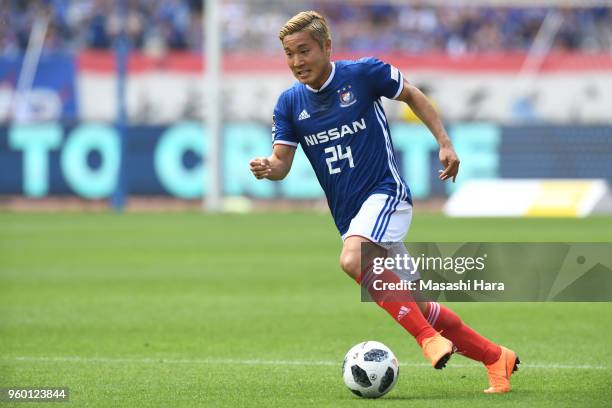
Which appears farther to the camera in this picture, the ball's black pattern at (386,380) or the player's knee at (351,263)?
the ball's black pattern at (386,380)

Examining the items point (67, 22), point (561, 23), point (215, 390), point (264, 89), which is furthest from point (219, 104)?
point (215, 390)

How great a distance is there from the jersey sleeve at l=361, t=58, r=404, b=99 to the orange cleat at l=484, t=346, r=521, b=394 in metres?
1.58

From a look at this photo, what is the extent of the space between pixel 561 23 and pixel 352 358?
879 inches

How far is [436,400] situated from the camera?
21.8 feet

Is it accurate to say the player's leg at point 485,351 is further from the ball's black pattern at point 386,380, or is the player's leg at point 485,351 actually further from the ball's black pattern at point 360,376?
the ball's black pattern at point 360,376

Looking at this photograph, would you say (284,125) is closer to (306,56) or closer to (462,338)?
(306,56)

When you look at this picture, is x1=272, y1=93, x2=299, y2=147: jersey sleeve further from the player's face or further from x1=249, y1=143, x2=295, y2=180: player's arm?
the player's face

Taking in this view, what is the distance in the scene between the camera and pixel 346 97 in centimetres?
689

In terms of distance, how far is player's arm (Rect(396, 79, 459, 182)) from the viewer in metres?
6.51

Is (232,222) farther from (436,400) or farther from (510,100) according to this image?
(436,400)

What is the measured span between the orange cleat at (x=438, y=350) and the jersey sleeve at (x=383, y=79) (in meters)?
1.39

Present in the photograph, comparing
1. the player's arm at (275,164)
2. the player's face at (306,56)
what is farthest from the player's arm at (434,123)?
the player's arm at (275,164)

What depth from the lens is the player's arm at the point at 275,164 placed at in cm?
675

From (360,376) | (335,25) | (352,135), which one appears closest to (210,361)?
(360,376)
